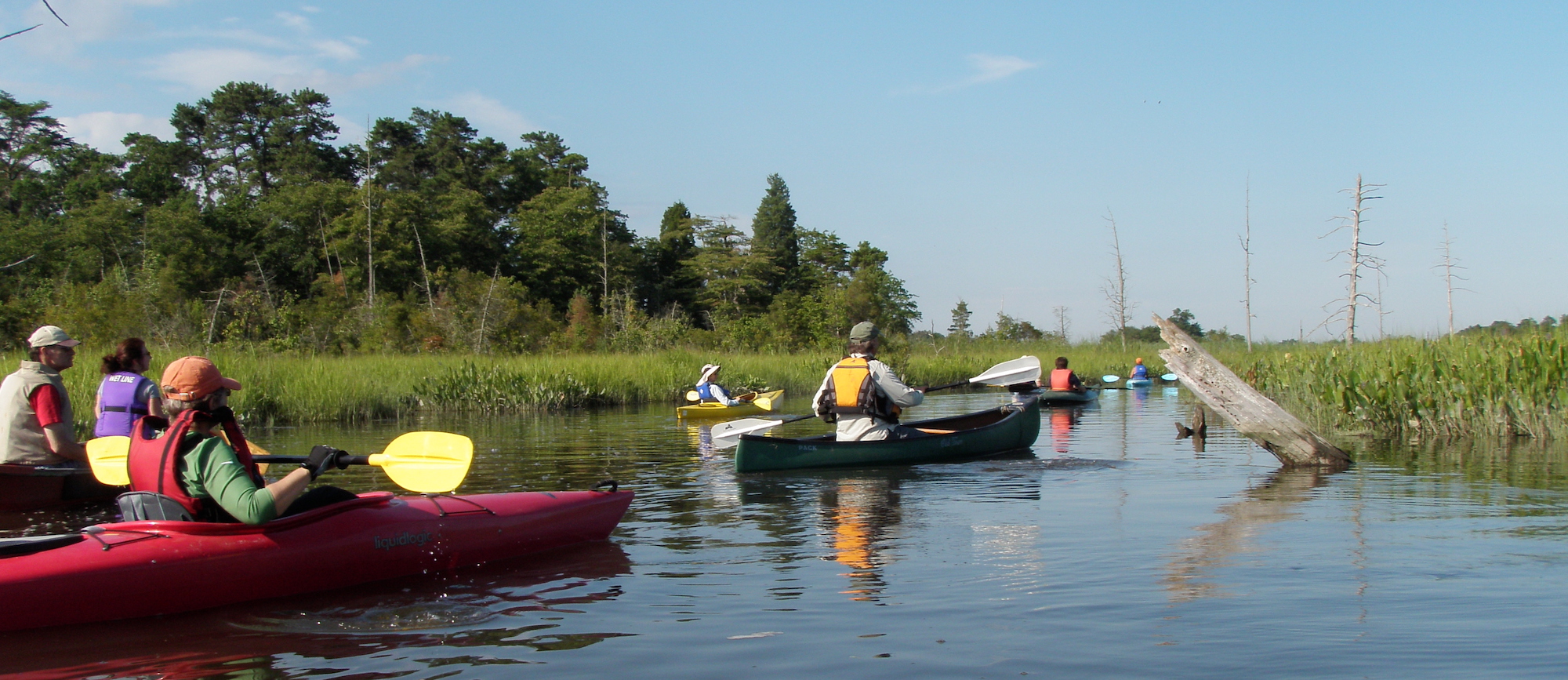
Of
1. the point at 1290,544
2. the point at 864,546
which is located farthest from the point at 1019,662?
the point at 1290,544

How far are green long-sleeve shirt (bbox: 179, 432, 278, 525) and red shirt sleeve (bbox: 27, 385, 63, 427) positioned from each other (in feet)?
11.4

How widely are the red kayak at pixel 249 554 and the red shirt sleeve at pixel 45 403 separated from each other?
298cm

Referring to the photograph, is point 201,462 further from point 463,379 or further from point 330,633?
point 463,379

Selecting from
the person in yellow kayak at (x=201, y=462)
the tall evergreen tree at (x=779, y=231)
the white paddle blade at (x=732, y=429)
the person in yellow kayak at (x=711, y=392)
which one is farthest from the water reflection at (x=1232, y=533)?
the tall evergreen tree at (x=779, y=231)

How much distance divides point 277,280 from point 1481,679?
39.7m

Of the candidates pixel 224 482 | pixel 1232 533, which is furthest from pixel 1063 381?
pixel 224 482

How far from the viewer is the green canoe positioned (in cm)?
866

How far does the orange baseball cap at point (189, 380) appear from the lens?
13.7ft

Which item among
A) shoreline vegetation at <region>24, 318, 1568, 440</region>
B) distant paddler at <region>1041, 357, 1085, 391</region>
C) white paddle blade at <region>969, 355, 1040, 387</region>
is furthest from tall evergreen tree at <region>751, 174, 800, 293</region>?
white paddle blade at <region>969, 355, 1040, 387</region>

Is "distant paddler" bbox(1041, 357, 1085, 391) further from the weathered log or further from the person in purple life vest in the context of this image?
the person in purple life vest

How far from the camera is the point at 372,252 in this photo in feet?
122

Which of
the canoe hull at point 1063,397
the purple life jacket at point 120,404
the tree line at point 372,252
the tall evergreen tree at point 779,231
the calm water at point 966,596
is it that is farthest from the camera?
the tall evergreen tree at point 779,231

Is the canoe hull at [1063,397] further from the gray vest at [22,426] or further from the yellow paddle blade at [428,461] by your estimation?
the gray vest at [22,426]

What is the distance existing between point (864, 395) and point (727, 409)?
7.23 metres
